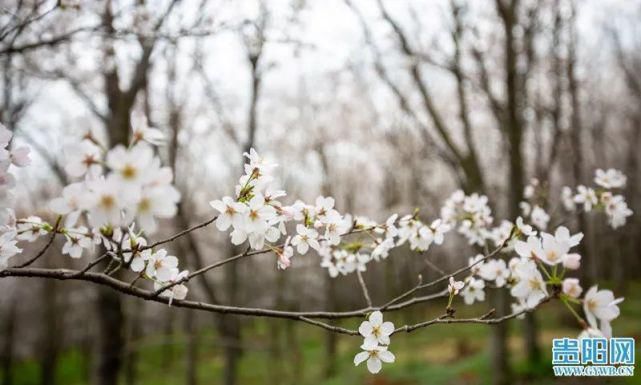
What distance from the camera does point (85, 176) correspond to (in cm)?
106

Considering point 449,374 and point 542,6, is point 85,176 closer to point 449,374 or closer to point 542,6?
point 542,6

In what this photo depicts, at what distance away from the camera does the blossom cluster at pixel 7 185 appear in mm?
1213

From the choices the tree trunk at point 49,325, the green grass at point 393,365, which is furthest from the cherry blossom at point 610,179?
the tree trunk at point 49,325

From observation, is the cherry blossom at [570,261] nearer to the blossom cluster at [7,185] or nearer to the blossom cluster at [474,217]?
the blossom cluster at [474,217]

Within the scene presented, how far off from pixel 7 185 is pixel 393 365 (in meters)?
12.5

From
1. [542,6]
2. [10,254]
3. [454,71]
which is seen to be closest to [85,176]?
[10,254]

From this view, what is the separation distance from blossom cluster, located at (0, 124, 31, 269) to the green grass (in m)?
2.06

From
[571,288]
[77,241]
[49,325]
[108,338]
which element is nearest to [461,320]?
[571,288]

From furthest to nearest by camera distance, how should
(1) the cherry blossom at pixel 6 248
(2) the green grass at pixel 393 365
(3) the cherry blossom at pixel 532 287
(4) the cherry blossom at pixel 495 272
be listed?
(2) the green grass at pixel 393 365
(4) the cherry blossom at pixel 495 272
(1) the cherry blossom at pixel 6 248
(3) the cherry blossom at pixel 532 287

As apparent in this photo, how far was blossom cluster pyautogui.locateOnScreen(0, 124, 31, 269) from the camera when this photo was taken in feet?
3.98

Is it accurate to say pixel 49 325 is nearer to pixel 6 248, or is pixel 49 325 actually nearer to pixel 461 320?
pixel 6 248

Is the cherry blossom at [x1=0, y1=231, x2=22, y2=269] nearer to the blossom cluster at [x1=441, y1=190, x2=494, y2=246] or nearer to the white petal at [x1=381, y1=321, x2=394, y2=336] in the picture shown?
the white petal at [x1=381, y1=321, x2=394, y2=336]

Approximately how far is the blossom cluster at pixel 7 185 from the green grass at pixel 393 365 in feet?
6.75

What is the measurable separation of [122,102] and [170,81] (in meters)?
2.52
